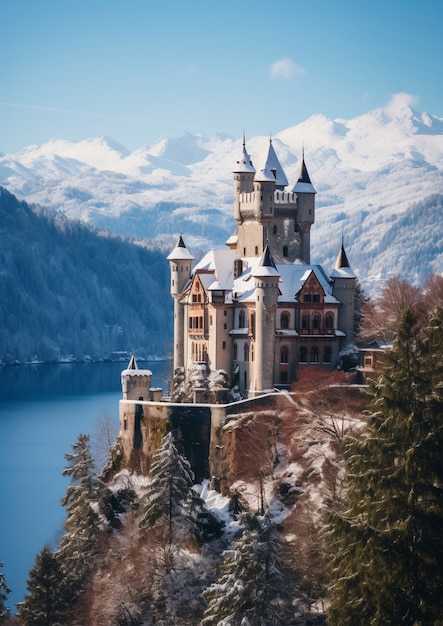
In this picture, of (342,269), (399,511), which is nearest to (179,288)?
(342,269)

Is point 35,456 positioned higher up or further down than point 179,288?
further down

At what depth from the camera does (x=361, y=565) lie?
101ft

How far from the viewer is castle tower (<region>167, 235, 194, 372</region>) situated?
7684cm

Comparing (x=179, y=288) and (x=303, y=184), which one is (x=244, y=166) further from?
(x=179, y=288)

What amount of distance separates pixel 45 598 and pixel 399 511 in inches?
1268

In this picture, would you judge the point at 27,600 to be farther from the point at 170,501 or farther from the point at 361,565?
the point at 361,565

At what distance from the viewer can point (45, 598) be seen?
2318 inches

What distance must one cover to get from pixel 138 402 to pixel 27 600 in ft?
45.0

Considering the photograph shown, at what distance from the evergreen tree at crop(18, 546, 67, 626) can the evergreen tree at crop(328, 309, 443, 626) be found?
3010 cm

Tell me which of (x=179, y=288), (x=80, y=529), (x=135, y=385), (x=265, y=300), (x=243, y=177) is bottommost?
(x=80, y=529)

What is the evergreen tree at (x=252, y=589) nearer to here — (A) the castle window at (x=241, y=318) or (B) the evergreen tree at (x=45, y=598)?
(B) the evergreen tree at (x=45, y=598)

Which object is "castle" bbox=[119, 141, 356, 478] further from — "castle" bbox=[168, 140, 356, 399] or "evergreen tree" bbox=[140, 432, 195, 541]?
"evergreen tree" bbox=[140, 432, 195, 541]

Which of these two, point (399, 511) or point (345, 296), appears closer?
point (399, 511)

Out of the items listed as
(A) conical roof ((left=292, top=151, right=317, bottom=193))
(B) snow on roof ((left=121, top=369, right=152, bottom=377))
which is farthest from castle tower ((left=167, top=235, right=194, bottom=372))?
(A) conical roof ((left=292, top=151, right=317, bottom=193))
